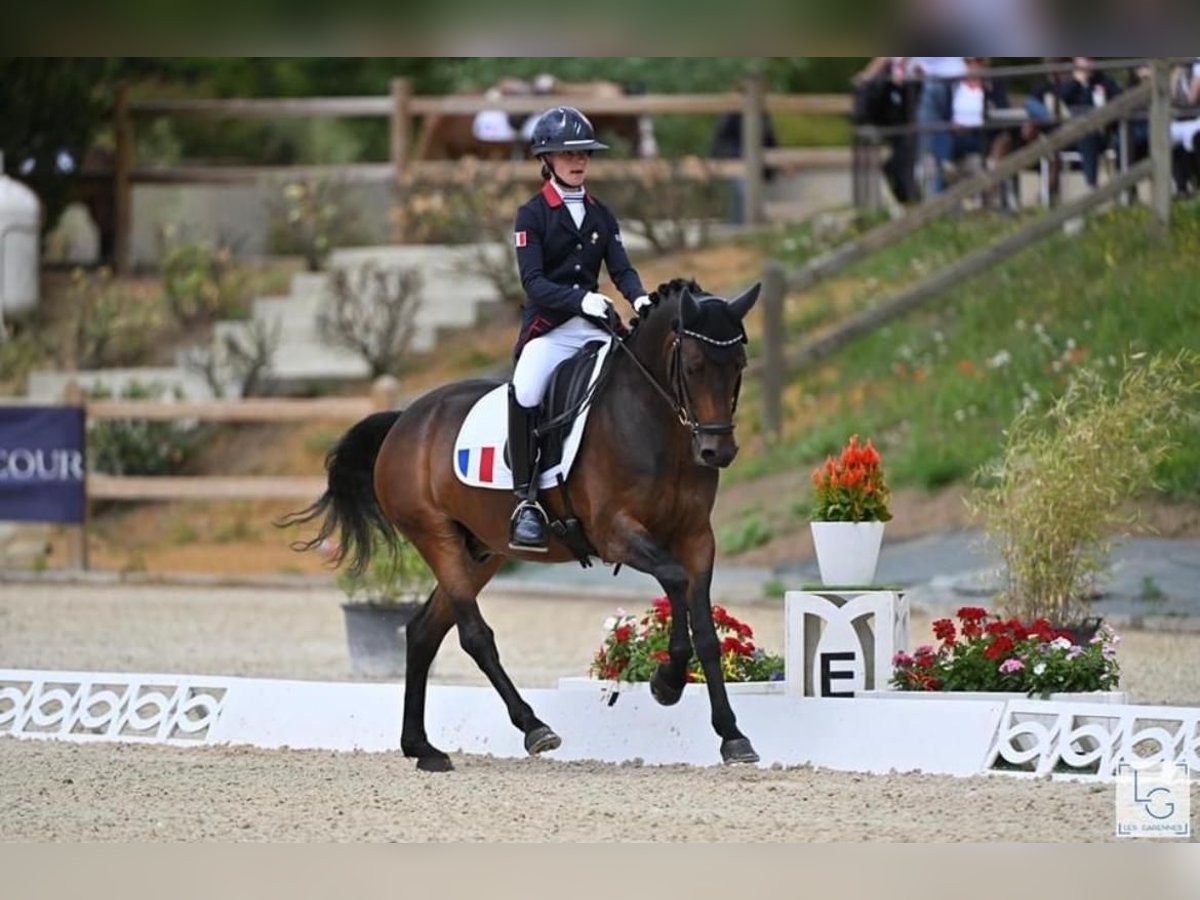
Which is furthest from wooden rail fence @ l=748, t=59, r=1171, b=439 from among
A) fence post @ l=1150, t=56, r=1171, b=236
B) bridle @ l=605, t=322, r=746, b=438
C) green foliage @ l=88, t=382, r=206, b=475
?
bridle @ l=605, t=322, r=746, b=438

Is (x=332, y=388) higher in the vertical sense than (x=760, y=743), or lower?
higher

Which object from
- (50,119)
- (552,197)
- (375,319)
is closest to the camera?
(552,197)

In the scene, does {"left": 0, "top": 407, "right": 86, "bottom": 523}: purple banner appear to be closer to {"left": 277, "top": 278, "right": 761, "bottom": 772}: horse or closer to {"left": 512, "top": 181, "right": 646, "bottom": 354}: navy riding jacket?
{"left": 277, "top": 278, "right": 761, "bottom": 772}: horse

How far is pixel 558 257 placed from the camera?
31.6 ft

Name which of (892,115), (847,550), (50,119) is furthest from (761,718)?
(50,119)

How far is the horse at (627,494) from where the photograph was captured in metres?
8.91

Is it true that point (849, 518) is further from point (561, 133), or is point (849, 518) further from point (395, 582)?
point (395, 582)

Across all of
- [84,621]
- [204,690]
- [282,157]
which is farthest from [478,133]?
[204,690]

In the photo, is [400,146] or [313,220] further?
[400,146]

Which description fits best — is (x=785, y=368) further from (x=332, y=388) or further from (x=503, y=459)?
(x=503, y=459)

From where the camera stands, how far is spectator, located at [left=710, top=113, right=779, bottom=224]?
85.5 ft

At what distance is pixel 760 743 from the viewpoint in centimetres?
938

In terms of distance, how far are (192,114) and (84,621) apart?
11.8 metres

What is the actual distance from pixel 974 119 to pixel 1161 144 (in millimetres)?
3573
